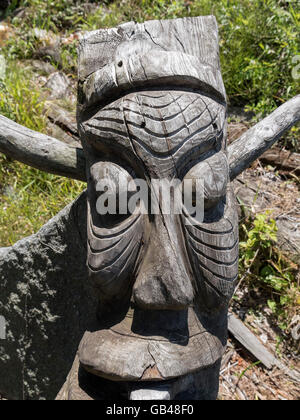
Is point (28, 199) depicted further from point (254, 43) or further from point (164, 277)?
point (164, 277)

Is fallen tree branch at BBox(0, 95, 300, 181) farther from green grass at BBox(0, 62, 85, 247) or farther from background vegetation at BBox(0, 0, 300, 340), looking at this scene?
green grass at BBox(0, 62, 85, 247)

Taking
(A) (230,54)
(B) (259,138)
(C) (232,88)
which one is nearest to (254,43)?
(A) (230,54)

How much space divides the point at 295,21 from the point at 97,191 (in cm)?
276

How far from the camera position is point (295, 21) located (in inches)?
136

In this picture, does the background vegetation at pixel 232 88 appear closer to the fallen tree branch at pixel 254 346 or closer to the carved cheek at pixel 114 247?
the fallen tree branch at pixel 254 346

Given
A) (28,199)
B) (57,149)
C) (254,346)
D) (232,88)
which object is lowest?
(254,346)

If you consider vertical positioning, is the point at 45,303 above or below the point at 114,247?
below

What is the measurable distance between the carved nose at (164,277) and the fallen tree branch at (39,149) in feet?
1.91

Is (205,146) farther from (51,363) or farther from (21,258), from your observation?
(51,363)

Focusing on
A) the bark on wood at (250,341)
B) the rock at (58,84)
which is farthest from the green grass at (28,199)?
the bark on wood at (250,341)

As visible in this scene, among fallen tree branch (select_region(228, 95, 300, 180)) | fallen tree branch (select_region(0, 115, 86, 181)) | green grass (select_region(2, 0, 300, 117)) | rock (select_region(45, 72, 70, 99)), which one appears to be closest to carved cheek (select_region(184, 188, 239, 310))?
fallen tree branch (select_region(228, 95, 300, 180))

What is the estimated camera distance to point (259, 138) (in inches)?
72.7

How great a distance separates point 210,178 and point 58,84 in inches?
123

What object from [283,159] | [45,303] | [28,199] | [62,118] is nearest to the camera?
[45,303]
